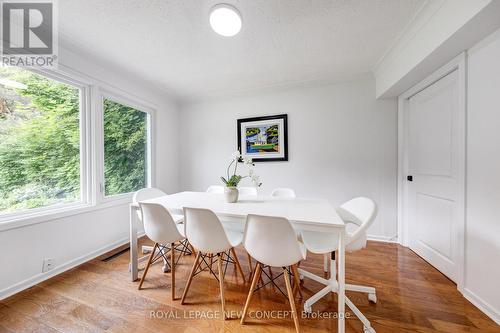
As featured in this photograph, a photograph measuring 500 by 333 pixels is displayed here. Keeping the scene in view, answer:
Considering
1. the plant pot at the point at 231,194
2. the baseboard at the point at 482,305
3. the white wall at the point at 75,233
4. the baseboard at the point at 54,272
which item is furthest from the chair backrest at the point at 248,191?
the baseboard at the point at 482,305

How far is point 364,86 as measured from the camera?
271cm

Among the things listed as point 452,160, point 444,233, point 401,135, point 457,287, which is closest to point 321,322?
point 457,287

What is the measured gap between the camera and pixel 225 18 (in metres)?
1.49

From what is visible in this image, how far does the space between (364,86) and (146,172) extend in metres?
3.58

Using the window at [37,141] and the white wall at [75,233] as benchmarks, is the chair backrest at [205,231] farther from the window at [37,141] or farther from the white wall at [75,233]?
the window at [37,141]

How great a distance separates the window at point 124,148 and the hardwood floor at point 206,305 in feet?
3.64

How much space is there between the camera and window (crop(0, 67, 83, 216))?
1.67 meters

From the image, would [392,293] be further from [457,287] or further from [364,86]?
[364,86]

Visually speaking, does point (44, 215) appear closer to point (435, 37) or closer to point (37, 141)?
point (37, 141)

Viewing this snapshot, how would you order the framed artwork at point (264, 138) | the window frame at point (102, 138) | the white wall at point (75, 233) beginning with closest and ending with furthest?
the white wall at point (75, 233), the window frame at point (102, 138), the framed artwork at point (264, 138)

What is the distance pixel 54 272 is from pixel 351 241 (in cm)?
275

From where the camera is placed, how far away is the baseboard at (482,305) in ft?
4.42

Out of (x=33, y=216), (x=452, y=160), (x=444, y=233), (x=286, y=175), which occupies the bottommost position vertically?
(x=444, y=233)

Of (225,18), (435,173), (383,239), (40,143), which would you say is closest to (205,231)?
(225,18)
